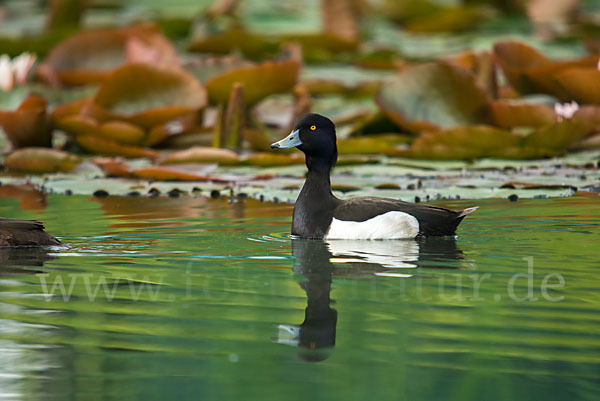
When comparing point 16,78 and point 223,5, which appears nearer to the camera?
point 16,78

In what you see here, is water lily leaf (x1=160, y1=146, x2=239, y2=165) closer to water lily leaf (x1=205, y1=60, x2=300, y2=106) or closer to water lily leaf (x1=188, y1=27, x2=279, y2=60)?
water lily leaf (x1=205, y1=60, x2=300, y2=106)

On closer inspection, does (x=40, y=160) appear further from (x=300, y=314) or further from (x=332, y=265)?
(x=300, y=314)

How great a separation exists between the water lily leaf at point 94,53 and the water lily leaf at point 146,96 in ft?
4.12

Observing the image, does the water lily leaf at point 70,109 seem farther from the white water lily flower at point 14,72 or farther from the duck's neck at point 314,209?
the duck's neck at point 314,209

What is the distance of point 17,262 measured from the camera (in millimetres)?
4996

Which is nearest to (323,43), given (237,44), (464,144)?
(237,44)

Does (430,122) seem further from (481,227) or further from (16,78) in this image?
(16,78)

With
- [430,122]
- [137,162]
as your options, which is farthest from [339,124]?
[137,162]

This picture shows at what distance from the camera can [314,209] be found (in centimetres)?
593

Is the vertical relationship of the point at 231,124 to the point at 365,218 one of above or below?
above

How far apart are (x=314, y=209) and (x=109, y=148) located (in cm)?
355

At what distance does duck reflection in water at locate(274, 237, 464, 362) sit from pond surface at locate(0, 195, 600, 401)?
0.01m

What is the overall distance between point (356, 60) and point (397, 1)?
127 inches

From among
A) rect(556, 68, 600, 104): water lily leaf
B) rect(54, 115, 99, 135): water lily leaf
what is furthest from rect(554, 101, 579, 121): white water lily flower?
rect(54, 115, 99, 135): water lily leaf
